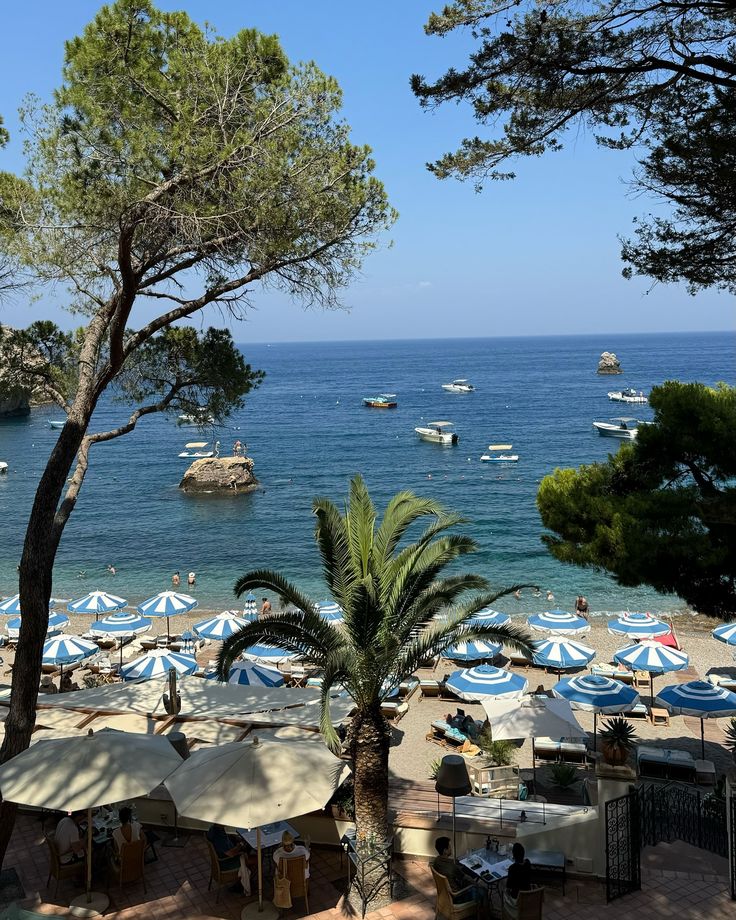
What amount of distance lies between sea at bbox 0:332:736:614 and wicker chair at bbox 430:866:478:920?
25.0 feet

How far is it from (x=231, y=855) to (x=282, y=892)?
79 cm

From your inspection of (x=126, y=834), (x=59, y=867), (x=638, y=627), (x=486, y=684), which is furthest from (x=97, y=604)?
(x=638, y=627)

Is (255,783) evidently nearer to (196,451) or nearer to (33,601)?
(33,601)

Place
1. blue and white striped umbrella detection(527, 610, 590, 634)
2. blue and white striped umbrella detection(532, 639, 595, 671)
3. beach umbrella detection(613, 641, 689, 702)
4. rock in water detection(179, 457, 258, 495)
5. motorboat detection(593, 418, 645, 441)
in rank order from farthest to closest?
1. motorboat detection(593, 418, 645, 441)
2. rock in water detection(179, 457, 258, 495)
3. blue and white striped umbrella detection(527, 610, 590, 634)
4. blue and white striped umbrella detection(532, 639, 595, 671)
5. beach umbrella detection(613, 641, 689, 702)

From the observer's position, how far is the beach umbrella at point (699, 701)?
13.2m

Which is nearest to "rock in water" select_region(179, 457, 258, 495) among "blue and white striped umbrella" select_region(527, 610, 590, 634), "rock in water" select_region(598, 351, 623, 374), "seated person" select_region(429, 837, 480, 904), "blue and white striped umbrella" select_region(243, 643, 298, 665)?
"blue and white striped umbrella" select_region(243, 643, 298, 665)

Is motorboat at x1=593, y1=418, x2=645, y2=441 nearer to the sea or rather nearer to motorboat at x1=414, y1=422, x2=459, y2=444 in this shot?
the sea

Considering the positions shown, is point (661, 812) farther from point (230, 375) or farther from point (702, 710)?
point (230, 375)

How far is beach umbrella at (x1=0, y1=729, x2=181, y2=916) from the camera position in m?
7.95

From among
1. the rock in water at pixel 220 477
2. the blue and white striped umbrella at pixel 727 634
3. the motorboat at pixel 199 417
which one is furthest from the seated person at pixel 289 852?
the rock in water at pixel 220 477

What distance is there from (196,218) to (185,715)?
7.34m

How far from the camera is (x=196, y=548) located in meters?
39.6

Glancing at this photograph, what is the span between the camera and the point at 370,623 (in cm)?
886

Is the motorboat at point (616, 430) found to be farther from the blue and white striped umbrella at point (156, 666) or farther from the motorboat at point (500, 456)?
the blue and white striped umbrella at point (156, 666)
